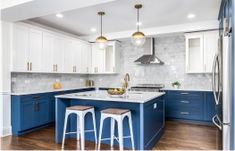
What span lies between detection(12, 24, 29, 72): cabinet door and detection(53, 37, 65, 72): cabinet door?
879 millimetres

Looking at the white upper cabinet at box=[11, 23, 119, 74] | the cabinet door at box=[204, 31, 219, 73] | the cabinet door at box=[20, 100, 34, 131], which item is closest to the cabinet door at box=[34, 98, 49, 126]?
the cabinet door at box=[20, 100, 34, 131]

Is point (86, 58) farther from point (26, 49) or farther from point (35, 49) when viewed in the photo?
point (26, 49)

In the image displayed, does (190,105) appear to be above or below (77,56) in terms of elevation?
below

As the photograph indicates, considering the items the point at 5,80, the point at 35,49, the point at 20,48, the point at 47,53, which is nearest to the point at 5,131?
the point at 5,80

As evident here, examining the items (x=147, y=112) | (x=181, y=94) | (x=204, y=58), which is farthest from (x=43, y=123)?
(x=204, y=58)

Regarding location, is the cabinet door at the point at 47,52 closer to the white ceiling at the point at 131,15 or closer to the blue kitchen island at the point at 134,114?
the white ceiling at the point at 131,15

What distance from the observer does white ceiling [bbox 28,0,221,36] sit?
360 cm

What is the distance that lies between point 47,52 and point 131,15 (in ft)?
7.76

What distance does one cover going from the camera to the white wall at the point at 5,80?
3756 mm

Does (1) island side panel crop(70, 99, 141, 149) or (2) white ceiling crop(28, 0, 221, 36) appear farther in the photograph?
(2) white ceiling crop(28, 0, 221, 36)

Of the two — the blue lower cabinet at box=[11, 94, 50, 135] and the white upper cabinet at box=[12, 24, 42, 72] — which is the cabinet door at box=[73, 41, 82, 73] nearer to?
the white upper cabinet at box=[12, 24, 42, 72]

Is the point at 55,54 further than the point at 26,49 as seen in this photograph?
Yes

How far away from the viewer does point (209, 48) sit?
4820mm

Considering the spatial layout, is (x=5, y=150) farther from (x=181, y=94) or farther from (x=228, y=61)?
(x=181, y=94)
